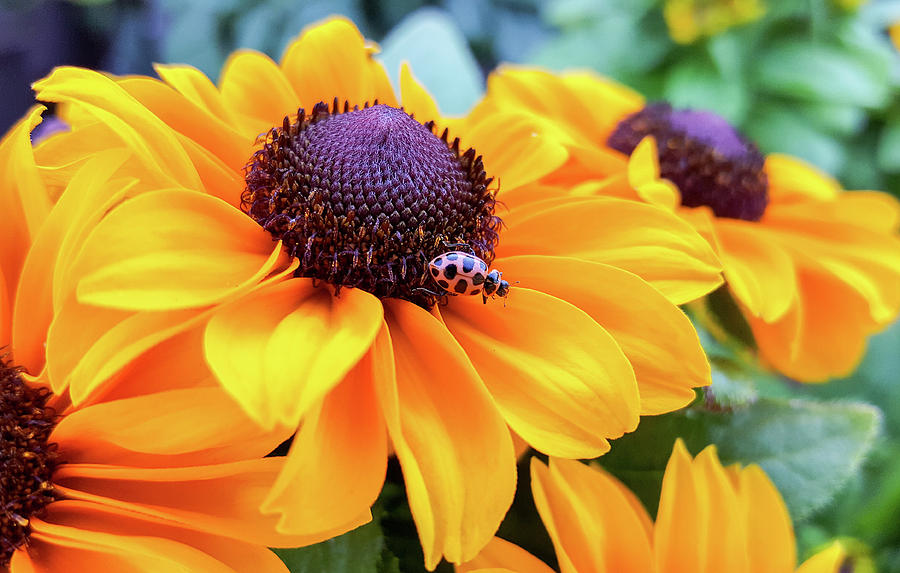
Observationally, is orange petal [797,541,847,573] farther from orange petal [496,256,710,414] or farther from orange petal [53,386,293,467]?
orange petal [53,386,293,467]

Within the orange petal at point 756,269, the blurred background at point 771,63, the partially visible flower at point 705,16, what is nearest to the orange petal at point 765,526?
the orange petal at point 756,269

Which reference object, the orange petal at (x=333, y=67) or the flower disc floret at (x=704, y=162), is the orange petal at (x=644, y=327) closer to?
the orange petal at (x=333, y=67)

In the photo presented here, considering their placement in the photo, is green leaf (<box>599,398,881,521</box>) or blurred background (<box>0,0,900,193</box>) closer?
green leaf (<box>599,398,881,521</box>)

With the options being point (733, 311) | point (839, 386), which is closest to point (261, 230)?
point (733, 311)

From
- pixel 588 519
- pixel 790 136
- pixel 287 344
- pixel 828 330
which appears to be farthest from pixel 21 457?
pixel 790 136

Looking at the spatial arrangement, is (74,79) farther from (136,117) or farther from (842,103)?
(842,103)

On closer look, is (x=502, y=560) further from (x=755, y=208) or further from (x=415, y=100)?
(x=755, y=208)

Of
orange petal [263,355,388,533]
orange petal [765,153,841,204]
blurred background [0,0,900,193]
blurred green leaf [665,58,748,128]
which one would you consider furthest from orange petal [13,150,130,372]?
blurred green leaf [665,58,748,128]
